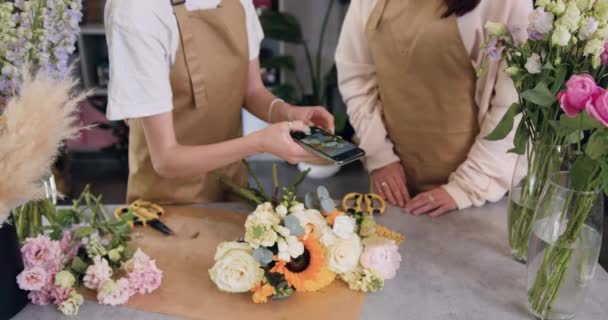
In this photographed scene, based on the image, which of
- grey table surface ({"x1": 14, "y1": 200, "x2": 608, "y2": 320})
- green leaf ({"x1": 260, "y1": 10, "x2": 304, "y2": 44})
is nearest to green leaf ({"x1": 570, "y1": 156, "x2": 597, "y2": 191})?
grey table surface ({"x1": 14, "y1": 200, "x2": 608, "y2": 320})

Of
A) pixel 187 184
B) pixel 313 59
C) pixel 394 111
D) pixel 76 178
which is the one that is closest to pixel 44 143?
pixel 187 184

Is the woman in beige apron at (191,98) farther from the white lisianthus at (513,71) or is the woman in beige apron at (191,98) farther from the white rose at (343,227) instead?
the white lisianthus at (513,71)

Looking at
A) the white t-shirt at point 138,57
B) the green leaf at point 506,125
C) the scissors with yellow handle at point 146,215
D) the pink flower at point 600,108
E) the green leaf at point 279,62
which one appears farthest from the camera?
the green leaf at point 279,62

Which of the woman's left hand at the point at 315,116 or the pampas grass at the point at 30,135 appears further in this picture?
the woman's left hand at the point at 315,116

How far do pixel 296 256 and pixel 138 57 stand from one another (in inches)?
19.5

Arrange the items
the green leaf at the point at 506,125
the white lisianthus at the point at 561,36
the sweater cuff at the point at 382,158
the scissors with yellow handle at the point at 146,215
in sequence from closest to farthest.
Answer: the white lisianthus at the point at 561,36
the green leaf at the point at 506,125
the scissors with yellow handle at the point at 146,215
the sweater cuff at the point at 382,158

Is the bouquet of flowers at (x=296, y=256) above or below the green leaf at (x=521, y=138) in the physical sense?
below

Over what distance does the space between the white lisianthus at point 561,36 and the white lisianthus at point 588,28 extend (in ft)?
0.07

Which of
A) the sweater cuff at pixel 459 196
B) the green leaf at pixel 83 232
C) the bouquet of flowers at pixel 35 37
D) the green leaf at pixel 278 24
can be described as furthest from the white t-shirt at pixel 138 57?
the green leaf at pixel 278 24

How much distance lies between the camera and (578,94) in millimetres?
748

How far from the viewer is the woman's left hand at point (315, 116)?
1239 mm

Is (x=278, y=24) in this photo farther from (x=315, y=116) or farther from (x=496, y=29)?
(x=496, y=29)

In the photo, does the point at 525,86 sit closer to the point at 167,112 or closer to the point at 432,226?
the point at 432,226

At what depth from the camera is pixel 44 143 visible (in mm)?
779
